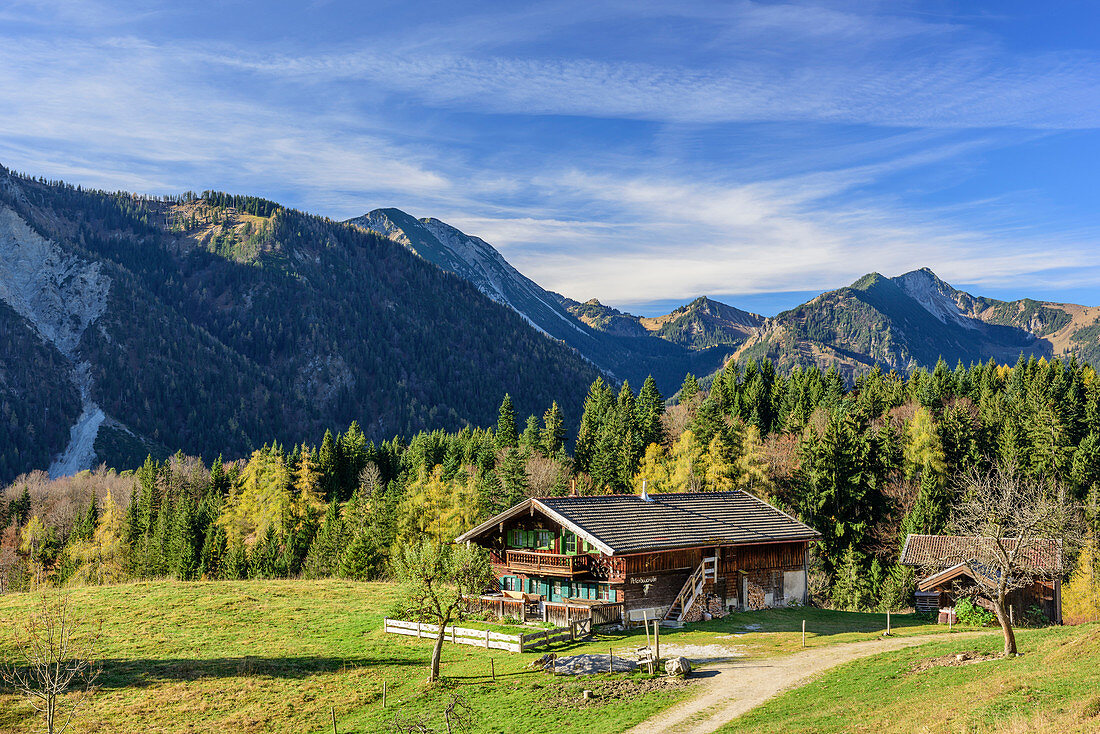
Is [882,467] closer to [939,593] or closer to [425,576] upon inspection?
[939,593]

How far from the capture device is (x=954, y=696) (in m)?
23.3

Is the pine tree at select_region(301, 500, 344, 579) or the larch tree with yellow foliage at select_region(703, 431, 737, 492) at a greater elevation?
the larch tree with yellow foliage at select_region(703, 431, 737, 492)

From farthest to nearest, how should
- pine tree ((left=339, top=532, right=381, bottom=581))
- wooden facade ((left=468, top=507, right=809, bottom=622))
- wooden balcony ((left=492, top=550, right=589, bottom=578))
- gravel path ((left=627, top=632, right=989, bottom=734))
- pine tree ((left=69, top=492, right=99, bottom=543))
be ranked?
pine tree ((left=69, top=492, right=99, bottom=543))
pine tree ((left=339, top=532, right=381, bottom=581))
wooden balcony ((left=492, top=550, right=589, bottom=578))
wooden facade ((left=468, top=507, right=809, bottom=622))
gravel path ((left=627, top=632, right=989, bottom=734))

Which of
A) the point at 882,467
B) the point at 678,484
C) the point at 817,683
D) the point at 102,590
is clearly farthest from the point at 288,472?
the point at 817,683

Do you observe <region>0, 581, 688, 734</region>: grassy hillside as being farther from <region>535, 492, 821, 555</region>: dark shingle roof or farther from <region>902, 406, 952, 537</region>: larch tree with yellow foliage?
<region>902, 406, 952, 537</region>: larch tree with yellow foliage

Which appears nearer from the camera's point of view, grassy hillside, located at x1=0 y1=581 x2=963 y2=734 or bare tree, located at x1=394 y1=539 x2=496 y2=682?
grassy hillside, located at x1=0 y1=581 x2=963 y2=734

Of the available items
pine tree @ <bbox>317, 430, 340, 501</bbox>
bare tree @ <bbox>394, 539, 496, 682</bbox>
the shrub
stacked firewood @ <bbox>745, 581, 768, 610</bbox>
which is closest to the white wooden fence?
bare tree @ <bbox>394, 539, 496, 682</bbox>

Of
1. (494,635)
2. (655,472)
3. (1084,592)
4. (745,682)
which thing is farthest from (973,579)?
(655,472)

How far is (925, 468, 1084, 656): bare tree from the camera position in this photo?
1182 inches

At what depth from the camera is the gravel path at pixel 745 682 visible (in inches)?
1008

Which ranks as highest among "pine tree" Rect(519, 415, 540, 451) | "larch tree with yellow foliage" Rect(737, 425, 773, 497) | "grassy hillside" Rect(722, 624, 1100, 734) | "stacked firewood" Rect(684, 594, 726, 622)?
"pine tree" Rect(519, 415, 540, 451)

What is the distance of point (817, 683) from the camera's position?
29.2 meters

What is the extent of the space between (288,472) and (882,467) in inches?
2473

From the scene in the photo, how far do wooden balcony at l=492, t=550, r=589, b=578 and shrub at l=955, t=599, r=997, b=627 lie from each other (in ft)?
74.2
